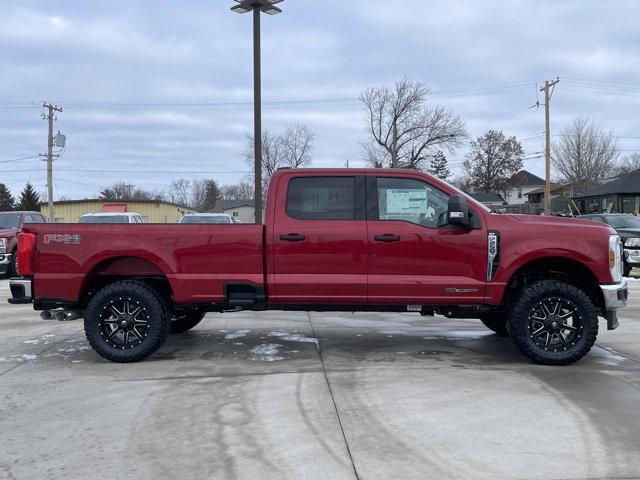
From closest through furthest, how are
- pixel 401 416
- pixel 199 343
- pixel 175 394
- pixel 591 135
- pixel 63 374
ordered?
1. pixel 401 416
2. pixel 175 394
3. pixel 63 374
4. pixel 199 343
5. pixel 591 135

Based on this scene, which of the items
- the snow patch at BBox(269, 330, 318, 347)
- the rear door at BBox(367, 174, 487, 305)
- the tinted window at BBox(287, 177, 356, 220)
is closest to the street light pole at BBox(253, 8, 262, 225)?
the snow patch at BBox(269, 330, 318, 347)

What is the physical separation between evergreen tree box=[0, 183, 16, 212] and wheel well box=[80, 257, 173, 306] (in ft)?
282

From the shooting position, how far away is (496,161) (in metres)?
88.1

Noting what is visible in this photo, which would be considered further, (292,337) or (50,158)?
(50,158)

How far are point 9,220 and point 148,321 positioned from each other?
43.9 feet

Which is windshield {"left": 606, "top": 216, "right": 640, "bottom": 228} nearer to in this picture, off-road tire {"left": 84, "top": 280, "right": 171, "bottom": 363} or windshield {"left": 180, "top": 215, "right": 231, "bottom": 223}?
windshield {"left": 180, "top": 215, "right": 231, "bottom": 223}

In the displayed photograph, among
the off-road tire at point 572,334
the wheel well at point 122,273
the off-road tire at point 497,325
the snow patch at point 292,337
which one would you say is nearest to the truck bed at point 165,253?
the wheel well at point 122,273

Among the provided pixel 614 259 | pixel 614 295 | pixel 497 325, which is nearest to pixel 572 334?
pixel 614 295

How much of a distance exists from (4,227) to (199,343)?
12431 millimetres

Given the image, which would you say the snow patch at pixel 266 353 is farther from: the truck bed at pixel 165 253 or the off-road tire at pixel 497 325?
the off-road tire at pixel 497 325

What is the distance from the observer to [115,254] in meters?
6.09

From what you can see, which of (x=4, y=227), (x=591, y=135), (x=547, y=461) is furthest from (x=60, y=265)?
(x=591, y=135)

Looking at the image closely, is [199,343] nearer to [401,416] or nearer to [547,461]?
[401,416]

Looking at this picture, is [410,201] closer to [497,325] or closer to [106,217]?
[497,325]
